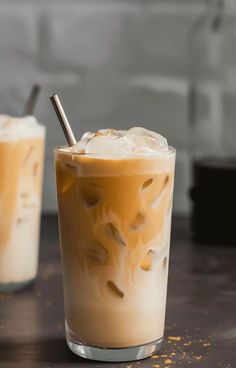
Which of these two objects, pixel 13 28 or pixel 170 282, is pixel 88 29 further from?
pixel 170 282

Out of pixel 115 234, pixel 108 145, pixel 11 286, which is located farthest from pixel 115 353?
pixel 11 286

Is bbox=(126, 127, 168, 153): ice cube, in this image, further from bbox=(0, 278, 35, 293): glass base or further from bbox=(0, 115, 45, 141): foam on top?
bbox=(0, 278, 35, 293): glass base

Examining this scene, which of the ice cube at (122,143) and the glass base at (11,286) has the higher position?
the ice cube at (122,143)

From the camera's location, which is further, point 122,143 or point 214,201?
point 214,201

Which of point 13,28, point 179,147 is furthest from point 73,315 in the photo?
point 13,28

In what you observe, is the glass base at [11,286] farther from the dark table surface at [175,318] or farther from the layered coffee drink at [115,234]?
the layered coffee drink at [115,234]

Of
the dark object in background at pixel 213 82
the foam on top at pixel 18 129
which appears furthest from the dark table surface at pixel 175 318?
the dark object in background at pixel 213 82

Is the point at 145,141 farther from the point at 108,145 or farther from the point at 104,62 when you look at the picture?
the point at 104,62
